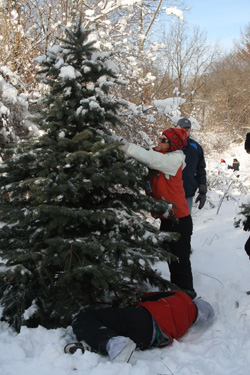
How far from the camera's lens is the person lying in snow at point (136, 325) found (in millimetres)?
2400

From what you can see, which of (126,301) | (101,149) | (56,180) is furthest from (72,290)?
(101,149)

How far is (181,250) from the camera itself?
143 inches

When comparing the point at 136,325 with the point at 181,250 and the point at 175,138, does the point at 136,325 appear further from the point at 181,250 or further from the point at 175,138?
the point at 175,138

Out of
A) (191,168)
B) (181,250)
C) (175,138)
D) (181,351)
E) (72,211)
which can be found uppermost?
(175,138)

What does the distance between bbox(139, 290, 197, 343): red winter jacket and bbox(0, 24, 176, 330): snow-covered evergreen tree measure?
292 millimetres

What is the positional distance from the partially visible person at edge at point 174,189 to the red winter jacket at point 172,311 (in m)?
0.44

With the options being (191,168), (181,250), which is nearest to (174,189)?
(181,250)

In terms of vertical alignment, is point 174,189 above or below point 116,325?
above

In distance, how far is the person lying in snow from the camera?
7.88 feet

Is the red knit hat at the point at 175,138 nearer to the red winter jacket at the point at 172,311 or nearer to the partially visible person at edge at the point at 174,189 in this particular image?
the partially visible person at edge at the point at 174,189

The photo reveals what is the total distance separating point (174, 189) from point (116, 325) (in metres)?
1.56

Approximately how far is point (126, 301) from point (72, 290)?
583 millimetres

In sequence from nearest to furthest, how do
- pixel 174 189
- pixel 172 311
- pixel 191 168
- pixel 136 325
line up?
pixel 136 325
pixel 172 311
pixel 174 189
pixel 191 168

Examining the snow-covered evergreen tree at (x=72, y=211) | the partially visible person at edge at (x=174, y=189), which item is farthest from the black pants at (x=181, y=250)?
the snow-covered evergreen tree at (x=72, y=211)
